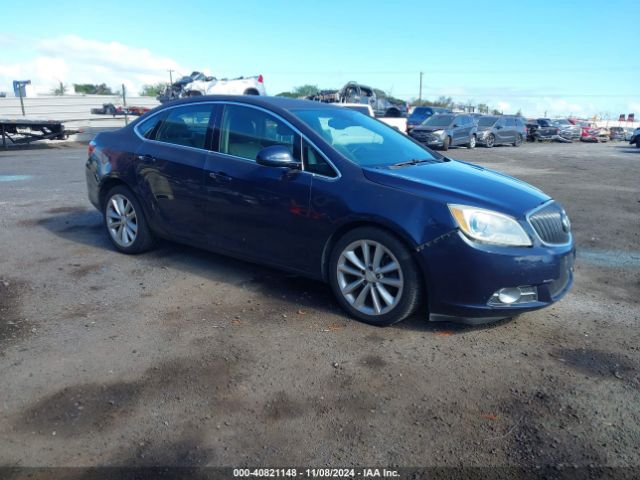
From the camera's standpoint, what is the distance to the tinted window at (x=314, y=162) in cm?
429

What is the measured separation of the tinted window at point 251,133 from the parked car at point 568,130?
127 ft

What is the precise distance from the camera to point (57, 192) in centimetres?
950

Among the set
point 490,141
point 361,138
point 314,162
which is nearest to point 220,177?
point 314,162

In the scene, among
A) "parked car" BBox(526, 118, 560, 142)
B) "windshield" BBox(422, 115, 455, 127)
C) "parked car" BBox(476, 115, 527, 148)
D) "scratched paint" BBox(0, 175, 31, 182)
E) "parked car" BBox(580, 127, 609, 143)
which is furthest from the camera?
"parked car" BBox(580, 127, 609, 143)

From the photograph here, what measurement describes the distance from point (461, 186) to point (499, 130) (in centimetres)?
2641

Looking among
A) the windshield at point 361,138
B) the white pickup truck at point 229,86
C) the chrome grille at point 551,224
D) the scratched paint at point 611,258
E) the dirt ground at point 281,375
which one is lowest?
the dirt ground at point 281,375

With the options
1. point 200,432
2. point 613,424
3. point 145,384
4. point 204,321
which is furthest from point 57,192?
point 613,424

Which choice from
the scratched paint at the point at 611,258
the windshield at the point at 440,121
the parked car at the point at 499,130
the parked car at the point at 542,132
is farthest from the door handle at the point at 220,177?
the parked car at the point at 542,132

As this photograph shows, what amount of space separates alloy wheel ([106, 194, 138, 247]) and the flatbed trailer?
14.9m

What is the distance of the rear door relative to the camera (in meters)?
5.04

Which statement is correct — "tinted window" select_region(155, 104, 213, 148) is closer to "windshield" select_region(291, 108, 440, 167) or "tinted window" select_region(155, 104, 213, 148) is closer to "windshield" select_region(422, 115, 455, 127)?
"windshield" select_region(291, 108, 440, 167)

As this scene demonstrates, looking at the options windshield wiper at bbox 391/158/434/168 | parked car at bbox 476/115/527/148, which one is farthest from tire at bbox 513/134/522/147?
A: windshield wiper at bbox 391/158/434/168

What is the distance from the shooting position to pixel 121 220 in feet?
19.1

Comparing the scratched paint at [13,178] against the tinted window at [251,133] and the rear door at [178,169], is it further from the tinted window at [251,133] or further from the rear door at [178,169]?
the tinted window at [251,133]
